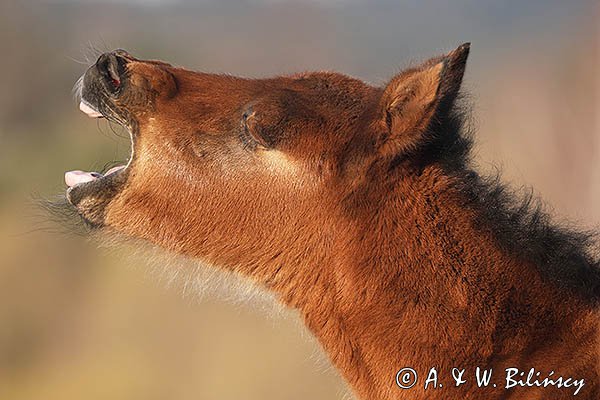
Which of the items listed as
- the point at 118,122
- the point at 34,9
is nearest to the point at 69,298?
the point at 34,9

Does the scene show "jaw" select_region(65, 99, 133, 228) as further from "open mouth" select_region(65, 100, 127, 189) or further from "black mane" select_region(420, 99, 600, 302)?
"black mane" select_region(420, 99, 600, 302)

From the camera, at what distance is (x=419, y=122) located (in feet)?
11.1

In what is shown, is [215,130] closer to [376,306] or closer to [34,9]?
[376,306]

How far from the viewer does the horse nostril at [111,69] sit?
12.7 feet

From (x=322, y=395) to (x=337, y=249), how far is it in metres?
6.88

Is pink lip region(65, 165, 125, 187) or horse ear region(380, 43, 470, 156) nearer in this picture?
horse ear region(380, 43, 470, 156)

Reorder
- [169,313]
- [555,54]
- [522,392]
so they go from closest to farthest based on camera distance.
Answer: [522,392] → [169,313] → [555,54]

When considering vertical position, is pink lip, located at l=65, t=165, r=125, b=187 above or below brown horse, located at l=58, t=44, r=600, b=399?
below

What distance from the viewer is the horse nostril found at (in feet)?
12.7

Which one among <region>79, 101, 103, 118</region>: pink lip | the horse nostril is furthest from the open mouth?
the horse nostril

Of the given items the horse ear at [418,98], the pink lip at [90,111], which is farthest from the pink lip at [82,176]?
the horse ear at [418,98]

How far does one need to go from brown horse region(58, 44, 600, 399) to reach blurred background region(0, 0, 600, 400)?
12.6 feet

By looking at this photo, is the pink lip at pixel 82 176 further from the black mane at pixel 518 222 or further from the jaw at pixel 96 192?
the black mane at pixel 518 222

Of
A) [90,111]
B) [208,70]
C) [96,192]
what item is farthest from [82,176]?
[208,70]
